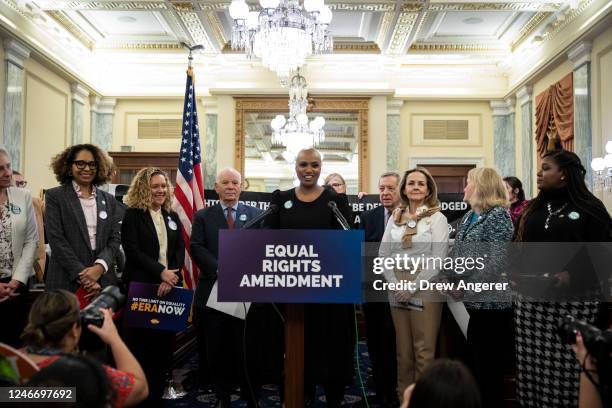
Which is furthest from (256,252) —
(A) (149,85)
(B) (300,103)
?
(A) (149,85)

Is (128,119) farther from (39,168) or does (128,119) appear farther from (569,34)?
(569,34)

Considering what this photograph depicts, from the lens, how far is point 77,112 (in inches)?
349

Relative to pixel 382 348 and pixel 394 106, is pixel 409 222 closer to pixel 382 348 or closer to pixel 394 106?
pixel 382 348

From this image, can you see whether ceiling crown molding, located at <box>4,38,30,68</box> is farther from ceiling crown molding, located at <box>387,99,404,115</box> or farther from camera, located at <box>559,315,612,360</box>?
camera, located at <box>559,315,612,360</box>

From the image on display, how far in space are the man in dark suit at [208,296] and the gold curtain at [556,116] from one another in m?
5.43

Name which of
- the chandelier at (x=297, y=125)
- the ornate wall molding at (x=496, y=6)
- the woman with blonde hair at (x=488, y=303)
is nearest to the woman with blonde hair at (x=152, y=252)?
the woman with blonde hair at (x=488, y=303)

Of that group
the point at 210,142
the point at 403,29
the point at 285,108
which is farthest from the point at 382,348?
the point at 210,142

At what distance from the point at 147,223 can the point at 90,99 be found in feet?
24.1

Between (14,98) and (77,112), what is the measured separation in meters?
1.95

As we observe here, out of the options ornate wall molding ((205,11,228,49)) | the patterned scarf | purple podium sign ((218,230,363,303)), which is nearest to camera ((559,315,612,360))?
purple podium sign ((218,230,363,303))

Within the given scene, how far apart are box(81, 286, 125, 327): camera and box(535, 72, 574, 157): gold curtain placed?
21.9ft

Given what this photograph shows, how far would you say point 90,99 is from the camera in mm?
9461

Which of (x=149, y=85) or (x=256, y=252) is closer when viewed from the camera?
(x=256, y=252)

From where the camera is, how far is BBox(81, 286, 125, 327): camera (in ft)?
5.08
